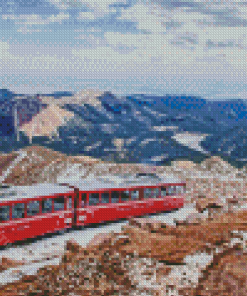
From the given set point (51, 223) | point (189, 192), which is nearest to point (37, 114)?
point (189, 192)

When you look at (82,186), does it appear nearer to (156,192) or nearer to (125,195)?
(125,195)

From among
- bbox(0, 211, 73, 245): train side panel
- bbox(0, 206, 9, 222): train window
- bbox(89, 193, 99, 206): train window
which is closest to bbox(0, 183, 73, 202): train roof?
bbox(0, 206, 9, 222): train window

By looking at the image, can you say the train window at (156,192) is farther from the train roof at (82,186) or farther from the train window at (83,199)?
the train window at (83,199)

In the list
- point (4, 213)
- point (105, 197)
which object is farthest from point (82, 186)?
point (4, 213)

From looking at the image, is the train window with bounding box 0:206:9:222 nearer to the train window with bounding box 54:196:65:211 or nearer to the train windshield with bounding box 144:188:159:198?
the train window with bounding box 54:196:65:211

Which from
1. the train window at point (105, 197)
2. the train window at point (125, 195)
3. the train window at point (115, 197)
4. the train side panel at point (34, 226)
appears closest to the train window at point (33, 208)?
the train side panel at point (34, 226)
